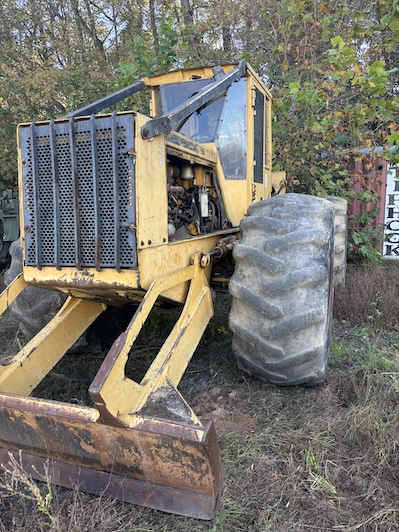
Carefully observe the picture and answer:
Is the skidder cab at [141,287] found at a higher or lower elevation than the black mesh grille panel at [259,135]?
lower

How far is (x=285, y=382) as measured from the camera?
9.05ft

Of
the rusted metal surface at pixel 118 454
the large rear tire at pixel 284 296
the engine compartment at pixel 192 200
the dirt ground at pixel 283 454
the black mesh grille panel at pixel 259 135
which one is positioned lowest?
the dirt ground at pixel 283 454

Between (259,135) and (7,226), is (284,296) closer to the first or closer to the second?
(259,135)

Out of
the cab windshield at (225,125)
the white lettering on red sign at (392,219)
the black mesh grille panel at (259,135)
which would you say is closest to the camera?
the cab windshield at (225,125)

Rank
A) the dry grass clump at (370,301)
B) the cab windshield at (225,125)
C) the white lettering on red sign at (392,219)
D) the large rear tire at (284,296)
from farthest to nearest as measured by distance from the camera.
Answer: the white lettering on red sign at (392,219) < the dry grass clump at (370,301) < the cab windshield at (225,125) < the large rear tire at (284,296)

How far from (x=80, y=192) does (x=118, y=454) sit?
4.65 feet

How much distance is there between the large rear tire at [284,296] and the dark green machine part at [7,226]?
224 inches

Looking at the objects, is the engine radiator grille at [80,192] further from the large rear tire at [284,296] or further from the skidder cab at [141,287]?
the large rear tire at [284,296]

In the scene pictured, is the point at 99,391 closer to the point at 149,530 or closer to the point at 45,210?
the point at 149,530

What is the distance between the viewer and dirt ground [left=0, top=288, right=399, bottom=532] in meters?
1.97

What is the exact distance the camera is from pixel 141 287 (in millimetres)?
2447

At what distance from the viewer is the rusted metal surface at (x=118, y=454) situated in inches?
76.3

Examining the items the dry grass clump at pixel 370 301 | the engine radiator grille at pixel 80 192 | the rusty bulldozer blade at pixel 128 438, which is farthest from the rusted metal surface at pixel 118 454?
the dry grass clump at pixel 370 301

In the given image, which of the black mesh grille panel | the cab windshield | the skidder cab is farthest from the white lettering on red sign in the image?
the skidder cab
